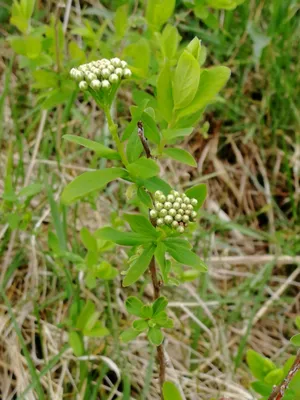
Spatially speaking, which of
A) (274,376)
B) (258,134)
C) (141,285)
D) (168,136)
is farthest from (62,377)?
(258,134)

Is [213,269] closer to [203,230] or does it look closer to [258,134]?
[203,230]

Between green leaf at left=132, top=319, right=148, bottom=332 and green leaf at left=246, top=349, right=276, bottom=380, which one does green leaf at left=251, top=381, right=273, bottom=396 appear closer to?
green leaf at left=246, top=349, right=276, bottom=380

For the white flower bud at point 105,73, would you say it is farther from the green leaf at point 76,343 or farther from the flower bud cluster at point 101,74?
the green leaf at point 76,343

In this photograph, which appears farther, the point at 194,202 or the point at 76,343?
the point at 76,343

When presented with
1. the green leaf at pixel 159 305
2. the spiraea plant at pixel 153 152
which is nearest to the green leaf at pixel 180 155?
the spiraea plant at pixel 153 152

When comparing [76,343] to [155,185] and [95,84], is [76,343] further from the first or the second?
[95,84]

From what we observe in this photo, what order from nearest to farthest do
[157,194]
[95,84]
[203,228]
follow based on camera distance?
[95,84] → [157,194] → [203,228]

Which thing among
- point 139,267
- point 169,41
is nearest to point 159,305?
point 139,267
